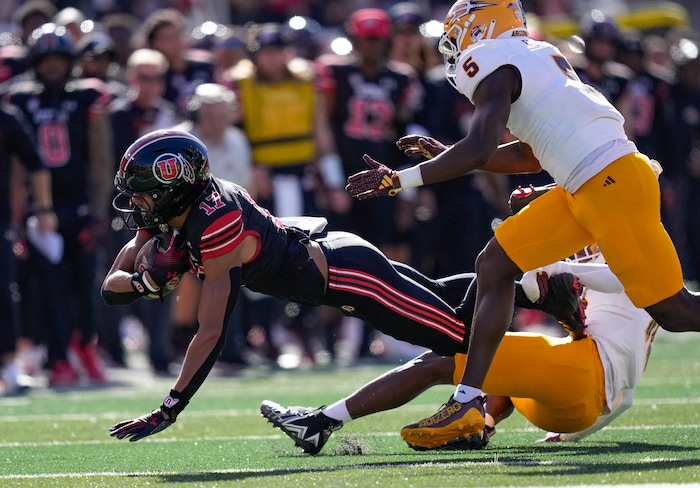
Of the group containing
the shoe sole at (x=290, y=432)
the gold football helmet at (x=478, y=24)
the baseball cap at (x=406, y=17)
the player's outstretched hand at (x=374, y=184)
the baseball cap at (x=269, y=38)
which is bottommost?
the shoe sole at (x=290, y=432)

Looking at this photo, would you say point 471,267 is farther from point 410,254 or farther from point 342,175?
point 342,175

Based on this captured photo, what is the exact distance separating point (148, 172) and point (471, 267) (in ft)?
18.6

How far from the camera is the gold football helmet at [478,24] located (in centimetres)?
536

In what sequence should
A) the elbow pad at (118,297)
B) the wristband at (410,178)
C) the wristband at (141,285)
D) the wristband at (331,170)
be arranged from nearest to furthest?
1. the wristband at (410,178)
2. the wristband at (141,285)
3. the elbow pad at (118,297)
4. the wristband at (331,170)

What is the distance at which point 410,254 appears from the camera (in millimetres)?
10977

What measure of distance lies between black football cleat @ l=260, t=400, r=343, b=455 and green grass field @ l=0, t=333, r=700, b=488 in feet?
0.24

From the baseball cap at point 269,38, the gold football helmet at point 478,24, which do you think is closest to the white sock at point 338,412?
the gold football helmet at point 478,24

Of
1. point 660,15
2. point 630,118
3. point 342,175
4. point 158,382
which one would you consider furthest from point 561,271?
point 660,15

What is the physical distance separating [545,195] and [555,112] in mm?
362

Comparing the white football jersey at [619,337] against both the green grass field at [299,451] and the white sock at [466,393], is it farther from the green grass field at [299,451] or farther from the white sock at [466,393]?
the white sock at [466,393]

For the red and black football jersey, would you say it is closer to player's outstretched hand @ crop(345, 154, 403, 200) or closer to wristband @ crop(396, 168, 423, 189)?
player's outstretched hand @ crop(345, 154, 403, 200)

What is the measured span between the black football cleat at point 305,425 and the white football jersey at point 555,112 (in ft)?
4.43

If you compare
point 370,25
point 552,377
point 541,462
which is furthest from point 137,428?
point 370,25

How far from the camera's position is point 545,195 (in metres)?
5.40
